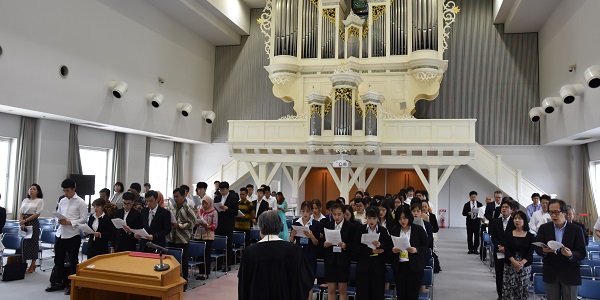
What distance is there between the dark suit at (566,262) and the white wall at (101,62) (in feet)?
38.5

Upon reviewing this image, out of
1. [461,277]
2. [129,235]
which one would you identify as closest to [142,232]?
[129,235]

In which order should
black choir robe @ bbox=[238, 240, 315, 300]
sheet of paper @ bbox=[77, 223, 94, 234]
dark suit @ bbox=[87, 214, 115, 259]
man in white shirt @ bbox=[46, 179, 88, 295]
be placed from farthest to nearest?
man in white shirt @ bbox=[46, 179, 88, 295], dark suit @ bbox=[87, 214, 115, 259], sheet of paper @ bbox=[77, 223, 94, 234], black choir robe @ bbox=[238, 240, 315, 300]

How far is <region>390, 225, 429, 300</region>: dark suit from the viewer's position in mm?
5762

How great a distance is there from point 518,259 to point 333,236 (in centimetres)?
255

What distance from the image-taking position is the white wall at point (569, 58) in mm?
12133

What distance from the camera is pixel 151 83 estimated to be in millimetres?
16859

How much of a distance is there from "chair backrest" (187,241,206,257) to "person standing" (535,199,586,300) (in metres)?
5.18

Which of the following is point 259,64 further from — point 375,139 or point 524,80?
point 524,80

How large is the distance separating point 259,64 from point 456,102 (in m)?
8.56

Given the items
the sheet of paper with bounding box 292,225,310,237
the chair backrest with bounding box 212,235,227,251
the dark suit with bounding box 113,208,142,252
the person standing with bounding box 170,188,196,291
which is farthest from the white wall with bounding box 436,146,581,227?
the dark suit with bounding box 113,208,142,252

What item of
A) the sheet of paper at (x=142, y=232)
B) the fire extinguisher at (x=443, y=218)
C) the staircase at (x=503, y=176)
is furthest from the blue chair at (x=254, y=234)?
the fire extinguisher at (x=443, y=218)

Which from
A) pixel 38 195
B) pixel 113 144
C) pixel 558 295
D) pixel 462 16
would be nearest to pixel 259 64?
pixel 113 144

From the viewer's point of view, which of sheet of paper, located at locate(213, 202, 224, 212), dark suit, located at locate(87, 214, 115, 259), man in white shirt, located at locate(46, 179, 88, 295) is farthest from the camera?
sheet of paper, located at locate(213, 202, 224, 212)

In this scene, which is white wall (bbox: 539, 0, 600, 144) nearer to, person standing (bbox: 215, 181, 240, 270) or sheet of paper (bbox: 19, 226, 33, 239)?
person standing (bbox: 215, 181, 240, 270)
